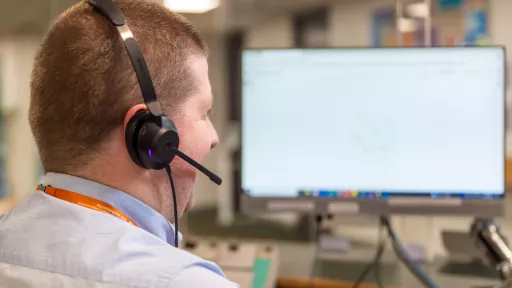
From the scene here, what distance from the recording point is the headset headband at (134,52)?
61 centimetres

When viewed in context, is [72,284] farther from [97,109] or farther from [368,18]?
[368,18]

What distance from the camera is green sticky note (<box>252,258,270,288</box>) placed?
1105mm

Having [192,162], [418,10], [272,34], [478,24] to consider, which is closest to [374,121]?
[418,10]

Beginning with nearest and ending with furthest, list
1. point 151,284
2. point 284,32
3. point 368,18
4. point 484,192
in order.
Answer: point 151,284 → point 484,192 → point 368,18 → point 284,32

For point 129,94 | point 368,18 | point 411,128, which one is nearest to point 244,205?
point 411,128

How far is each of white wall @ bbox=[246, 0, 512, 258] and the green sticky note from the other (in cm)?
39

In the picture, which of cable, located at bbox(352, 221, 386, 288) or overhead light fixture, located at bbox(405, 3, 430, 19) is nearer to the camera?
cable, located at bbox(352, 221, 386, 288)

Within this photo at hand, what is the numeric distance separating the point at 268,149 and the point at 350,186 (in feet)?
0.64

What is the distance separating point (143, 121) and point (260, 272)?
2.02 feet

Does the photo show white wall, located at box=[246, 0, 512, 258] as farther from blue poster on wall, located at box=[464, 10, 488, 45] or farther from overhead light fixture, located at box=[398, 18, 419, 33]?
overhead light fixture, located at box=[398, 18, 419, 33]

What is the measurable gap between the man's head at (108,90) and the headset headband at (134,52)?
11 millimetres

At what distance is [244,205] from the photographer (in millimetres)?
1238

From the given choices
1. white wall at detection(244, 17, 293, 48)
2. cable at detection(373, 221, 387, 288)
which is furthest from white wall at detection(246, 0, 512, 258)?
cable at detection(373, 221, 387, 288)

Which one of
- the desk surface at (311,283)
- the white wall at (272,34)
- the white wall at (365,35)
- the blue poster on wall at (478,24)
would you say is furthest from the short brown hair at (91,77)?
the white wall at (272,34)
